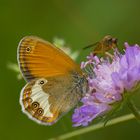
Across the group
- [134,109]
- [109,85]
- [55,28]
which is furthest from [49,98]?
[55,28]

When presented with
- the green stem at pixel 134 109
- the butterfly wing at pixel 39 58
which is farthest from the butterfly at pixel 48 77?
the green stem at pixel 134 109

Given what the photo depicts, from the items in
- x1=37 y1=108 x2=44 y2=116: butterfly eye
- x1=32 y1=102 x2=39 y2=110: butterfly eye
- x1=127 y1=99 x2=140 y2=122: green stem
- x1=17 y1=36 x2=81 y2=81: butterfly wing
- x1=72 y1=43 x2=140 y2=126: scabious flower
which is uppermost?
x1=17 y1=36 x2=81 y2=81: butterfly wing

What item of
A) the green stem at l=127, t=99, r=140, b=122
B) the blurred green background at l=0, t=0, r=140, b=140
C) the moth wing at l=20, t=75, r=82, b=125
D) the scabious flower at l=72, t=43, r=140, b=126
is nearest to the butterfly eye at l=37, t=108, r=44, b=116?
the moth wing at l=20, t=75, r=82, b=125

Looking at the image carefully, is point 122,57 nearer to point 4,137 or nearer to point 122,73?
point 122,73

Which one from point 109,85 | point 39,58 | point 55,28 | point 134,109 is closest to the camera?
point 134,109

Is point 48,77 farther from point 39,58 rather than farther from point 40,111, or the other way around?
point 40,111

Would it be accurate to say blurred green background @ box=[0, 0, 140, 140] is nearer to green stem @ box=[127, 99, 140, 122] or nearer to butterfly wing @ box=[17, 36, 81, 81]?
butterfly wing @ box=[17, 36, 81, 81]
